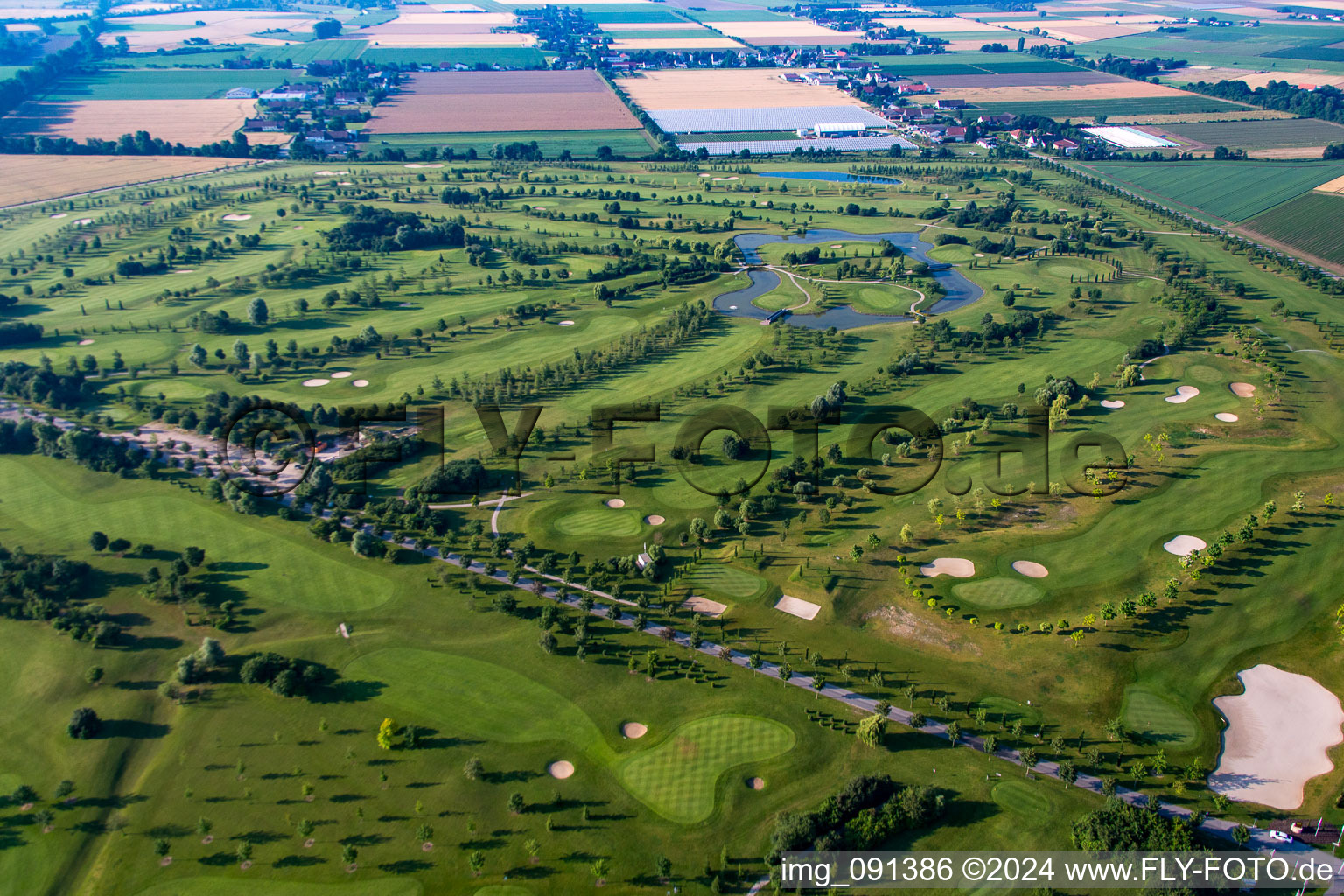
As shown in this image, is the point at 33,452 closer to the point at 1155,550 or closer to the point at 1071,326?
the point at 1155,550

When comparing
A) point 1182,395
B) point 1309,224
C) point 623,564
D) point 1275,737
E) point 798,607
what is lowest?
point 1275,737

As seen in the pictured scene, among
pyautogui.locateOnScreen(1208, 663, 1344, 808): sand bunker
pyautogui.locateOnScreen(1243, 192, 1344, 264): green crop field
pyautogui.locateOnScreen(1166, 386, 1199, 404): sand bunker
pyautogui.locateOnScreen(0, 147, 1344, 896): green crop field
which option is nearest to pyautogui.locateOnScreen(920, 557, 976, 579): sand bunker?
pyautogui.locateOnScreen(0, 147, 1344, 896): green crop field

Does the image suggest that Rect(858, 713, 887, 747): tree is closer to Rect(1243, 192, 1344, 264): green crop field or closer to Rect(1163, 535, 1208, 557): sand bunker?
Rect(1163, 535, 1208, 557): sand bunker

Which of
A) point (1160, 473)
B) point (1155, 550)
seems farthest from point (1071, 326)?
point (1155, 550)

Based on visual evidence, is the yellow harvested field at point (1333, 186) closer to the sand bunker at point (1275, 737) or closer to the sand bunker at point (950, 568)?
the sand bunker at point (1275, 737)

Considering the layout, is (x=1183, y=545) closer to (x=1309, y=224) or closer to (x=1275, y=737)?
(x=1275, y=737)

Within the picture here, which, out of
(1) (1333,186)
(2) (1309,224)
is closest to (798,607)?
(2) (1309,224)
